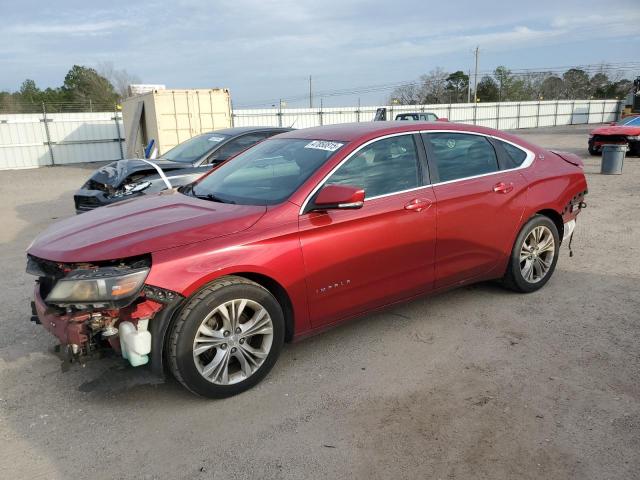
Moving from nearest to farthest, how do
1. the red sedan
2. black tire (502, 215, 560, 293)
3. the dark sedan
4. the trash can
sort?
1. the red sedan
2. black tire (502, 215, 560, 293)
3. the dark sedan
4. the trash can

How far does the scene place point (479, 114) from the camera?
38125 millimetres

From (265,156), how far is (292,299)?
1.39m

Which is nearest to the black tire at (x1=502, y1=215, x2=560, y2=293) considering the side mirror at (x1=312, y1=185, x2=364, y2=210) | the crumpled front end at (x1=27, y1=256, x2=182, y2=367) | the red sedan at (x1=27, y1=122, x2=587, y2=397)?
the red sedan at (x1=27, y1=122, x2=587, y2=397)

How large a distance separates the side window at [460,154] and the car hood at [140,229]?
1597 mm

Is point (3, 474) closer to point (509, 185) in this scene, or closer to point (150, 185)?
point (509, 185)

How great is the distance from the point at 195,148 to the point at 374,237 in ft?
17.6

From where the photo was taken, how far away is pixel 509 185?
14.5 ft

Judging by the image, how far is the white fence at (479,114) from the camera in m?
26.6

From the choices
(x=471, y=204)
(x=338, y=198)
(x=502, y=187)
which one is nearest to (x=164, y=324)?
(x=338, y=198)

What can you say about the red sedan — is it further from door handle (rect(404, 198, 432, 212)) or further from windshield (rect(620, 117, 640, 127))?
windshield (rect(620, 117, 640, 127))

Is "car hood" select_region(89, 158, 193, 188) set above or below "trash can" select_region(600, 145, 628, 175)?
above

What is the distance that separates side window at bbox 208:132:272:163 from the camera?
7871mm

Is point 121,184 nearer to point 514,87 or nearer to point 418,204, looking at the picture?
point 418,204

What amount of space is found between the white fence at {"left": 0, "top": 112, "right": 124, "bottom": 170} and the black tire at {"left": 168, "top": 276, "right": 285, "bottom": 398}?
22878 mm
